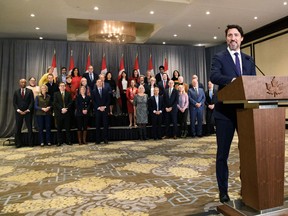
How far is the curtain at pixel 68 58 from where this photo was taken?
8.72 m

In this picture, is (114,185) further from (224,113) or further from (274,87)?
(274,87)

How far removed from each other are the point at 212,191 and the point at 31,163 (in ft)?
9.37

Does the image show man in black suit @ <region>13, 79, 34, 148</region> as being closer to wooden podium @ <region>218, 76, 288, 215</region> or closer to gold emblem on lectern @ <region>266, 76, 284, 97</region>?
wooden podium @ <region>218, 76, 288, 215</region>

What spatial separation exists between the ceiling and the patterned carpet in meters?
4.03

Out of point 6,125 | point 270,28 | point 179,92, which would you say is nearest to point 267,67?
point 270,28

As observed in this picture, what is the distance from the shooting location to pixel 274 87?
1579mm

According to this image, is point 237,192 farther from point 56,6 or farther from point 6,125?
point 6,125

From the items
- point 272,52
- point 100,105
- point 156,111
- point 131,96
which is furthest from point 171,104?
point 272,52

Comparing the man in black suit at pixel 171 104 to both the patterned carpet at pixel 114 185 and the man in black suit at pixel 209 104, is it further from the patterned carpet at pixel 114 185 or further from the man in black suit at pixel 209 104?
the patterned carpet at pixel 114 185

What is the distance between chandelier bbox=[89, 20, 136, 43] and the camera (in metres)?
8.35

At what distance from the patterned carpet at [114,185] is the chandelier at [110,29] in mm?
5268

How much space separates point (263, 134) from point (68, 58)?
8.67 meters

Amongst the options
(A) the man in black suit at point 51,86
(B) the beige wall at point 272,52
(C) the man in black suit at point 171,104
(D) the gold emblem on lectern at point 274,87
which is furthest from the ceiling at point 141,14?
(D) the gold emblem on lectern at point 274,87

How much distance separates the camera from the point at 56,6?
650 cm
